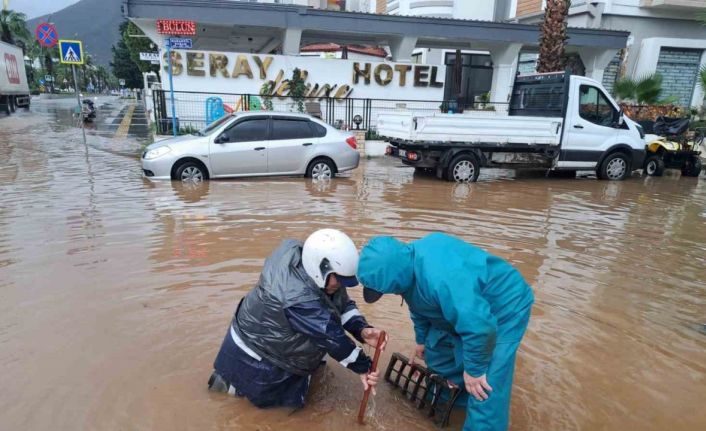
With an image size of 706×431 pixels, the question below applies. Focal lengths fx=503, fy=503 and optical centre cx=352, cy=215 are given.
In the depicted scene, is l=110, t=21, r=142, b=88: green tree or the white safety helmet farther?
l=110, t=21, r=142, b=88: green tree

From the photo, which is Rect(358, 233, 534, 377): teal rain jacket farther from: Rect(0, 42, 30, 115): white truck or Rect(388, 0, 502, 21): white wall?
Rect(0, 42, 30, 115): white truck

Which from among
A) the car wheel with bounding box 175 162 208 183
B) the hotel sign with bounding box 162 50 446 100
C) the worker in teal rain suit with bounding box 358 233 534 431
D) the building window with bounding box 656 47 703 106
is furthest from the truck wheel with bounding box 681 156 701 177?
the worker in teal rain suit with bounding box 358 233 534 431

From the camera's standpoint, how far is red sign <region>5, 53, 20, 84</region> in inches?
1085

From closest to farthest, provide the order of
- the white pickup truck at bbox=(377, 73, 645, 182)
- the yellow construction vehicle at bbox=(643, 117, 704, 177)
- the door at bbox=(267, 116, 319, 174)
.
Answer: the door at bbox=(267, 116, 319, 174) < the white pickup truck at bbox=(377, 73, 645, 182) < the yellow construction vehicle at bbox=(643, 117, 704, 177)

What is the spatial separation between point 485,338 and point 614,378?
182cm

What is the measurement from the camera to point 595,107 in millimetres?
11852

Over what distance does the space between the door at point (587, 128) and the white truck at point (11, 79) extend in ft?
91.2

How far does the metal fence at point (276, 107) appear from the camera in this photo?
15.6 metres

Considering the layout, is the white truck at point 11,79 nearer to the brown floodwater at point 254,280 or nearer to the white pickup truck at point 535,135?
the brown floodwater at point 254,280

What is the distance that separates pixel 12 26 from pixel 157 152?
206 feet

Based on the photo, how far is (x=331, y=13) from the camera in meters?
16.8

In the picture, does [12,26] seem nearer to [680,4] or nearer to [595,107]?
[680,4]

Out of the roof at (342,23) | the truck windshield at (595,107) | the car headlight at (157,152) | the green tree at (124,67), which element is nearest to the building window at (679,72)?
the roof at (342,23)

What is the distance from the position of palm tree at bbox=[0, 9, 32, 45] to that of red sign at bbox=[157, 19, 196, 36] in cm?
Result: 4981
